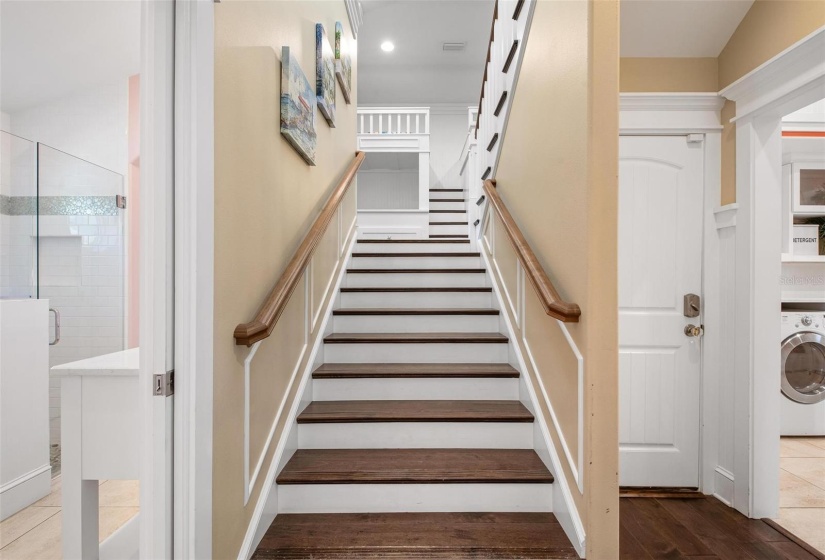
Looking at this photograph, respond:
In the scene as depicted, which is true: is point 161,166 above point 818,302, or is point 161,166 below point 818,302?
above

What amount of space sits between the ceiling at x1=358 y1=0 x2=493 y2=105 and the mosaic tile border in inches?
150

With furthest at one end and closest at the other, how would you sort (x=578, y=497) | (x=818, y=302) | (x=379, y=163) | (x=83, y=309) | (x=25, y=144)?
(x=379, y=163), (x=818, y=302), (x=83, y=309), (x=25, y=144), (x=578, y=497)

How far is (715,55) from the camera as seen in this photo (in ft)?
7.25

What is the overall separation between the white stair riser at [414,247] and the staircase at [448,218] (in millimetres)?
1187

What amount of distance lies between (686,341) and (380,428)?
176 cm

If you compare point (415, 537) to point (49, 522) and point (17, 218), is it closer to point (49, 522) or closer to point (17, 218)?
point (49, 522)

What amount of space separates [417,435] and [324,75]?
204 cm

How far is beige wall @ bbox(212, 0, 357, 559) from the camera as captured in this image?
1.22 meters

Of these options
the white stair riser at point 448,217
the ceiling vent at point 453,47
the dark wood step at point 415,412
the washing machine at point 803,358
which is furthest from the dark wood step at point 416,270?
the ceiling vent at point 453,47

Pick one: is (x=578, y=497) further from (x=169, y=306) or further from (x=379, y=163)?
(x=379, y=163)

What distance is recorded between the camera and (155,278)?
107cm

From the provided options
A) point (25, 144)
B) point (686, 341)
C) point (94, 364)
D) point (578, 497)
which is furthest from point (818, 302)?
point (25, 144)

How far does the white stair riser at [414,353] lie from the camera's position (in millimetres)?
2361

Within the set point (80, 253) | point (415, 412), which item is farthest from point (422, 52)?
point (415, 412)
